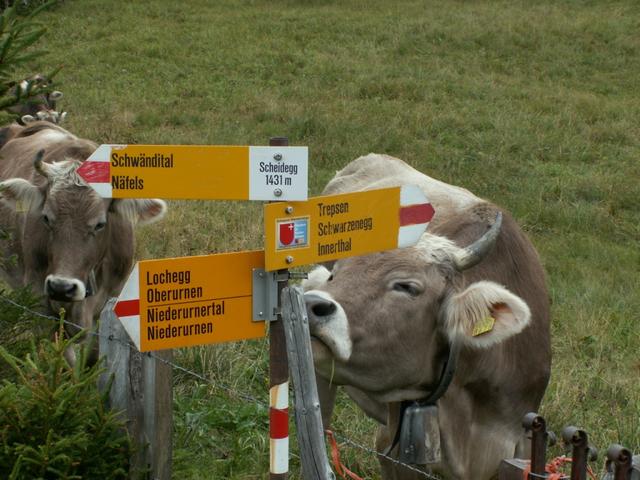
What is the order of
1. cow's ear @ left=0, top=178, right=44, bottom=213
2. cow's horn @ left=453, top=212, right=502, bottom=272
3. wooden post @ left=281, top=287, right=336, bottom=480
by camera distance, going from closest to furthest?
wooden post @ left=281, top=287, right=336, bottom=480 → cow's horn @ left=453, top=212, right=502, bottom=272 → cow's ear @ left=0, top=178, right=44, bottom=213

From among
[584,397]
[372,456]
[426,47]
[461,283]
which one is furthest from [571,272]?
[426,47]

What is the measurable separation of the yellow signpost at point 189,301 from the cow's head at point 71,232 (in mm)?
2898

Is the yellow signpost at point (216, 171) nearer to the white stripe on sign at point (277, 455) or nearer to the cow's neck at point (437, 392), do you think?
the white stripe on sign at point (277, 455)

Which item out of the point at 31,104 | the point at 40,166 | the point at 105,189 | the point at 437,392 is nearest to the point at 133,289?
the point at 105,189

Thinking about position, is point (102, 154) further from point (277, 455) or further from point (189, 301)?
point (277, 455)

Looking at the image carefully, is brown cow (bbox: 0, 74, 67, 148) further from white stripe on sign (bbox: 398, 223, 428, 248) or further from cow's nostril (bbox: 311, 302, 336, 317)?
white stripe on sign (bbox: 398, 223, 428, 248)

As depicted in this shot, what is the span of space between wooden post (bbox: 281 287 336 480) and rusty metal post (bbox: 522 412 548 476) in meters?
0.67

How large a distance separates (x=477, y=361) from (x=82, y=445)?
74.8 inches

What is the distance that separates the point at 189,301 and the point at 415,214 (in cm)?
89

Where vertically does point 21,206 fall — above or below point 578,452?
below

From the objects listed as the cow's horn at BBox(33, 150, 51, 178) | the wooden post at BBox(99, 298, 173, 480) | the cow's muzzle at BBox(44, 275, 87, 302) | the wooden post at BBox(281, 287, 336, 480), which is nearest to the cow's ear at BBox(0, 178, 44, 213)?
the cow's horn at BBox(33, 150, 51, 178)

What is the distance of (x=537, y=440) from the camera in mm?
2979

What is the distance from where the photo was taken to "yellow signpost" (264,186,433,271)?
2.93 meters

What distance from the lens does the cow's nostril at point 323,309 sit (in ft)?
11.4
